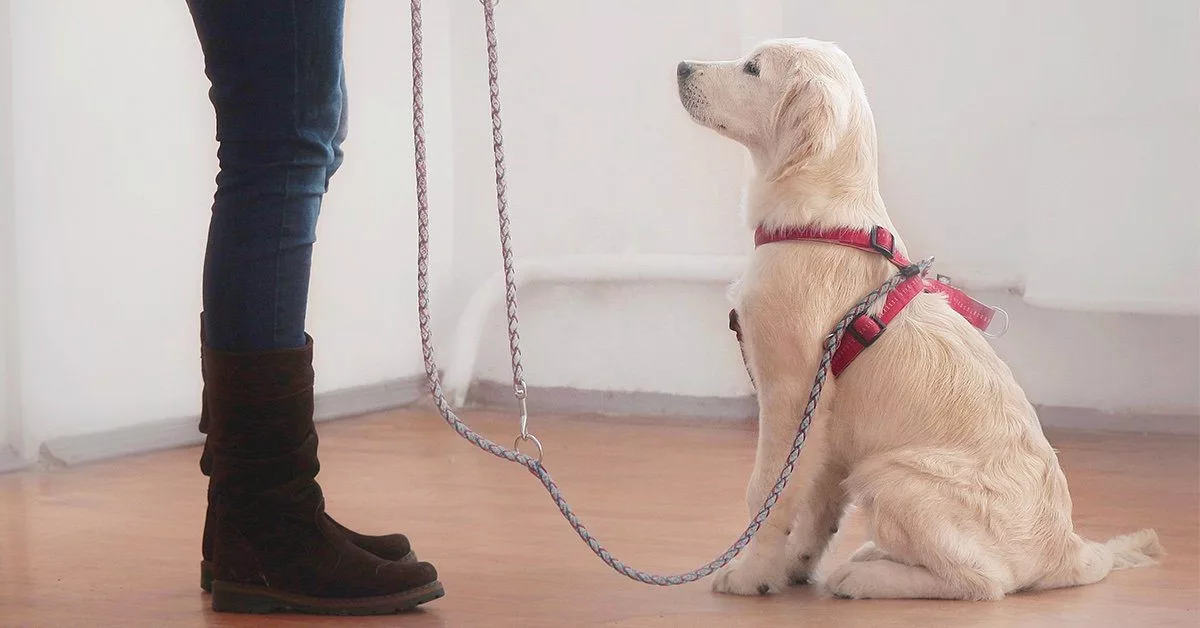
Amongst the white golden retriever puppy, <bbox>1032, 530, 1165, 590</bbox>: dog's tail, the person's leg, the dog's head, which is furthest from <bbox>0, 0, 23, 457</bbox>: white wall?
<bbox>1032, 530, 1165, 590</bbox>: dog's tail

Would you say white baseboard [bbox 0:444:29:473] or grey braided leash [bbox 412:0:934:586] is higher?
grey braided leash [bbox 412:0:934:586]

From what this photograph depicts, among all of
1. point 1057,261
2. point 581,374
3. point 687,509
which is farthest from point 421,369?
point 1057,261

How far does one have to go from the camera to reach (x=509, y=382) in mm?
4148

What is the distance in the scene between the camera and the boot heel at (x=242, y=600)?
180 centimetres

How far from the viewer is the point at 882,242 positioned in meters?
2.01

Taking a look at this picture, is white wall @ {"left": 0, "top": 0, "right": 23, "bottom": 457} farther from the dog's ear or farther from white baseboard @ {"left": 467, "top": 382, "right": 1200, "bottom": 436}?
the dog's ear

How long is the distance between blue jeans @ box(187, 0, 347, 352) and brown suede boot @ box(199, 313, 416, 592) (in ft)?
0.46

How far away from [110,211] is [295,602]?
1775mm

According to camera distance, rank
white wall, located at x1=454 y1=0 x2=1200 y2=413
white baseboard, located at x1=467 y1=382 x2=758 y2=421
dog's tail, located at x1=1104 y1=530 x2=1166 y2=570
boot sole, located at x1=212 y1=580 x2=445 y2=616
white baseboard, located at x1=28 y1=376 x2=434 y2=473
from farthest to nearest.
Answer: white baseboard, located at x1=467 y1=382 x2=758 y2=421 → white wall, located at x1=454 y1=0 x2=1200 y2=413 → white baseboard, located at x1=28 y1=376 x2=434 y2=473 → dog's tail, located at x1=1104 y1=530 x2=1166 y2=570 → boot sole, located at x1=212 y1=580 x2=445 y2=616

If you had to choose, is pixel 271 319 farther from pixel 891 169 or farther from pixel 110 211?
pixel 891 169

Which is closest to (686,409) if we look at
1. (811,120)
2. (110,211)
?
(110,211)

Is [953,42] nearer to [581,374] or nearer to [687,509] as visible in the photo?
[581,374]

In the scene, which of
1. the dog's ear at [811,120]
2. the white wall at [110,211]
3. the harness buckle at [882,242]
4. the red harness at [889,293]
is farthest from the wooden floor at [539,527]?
the dog's ear at [811,120]

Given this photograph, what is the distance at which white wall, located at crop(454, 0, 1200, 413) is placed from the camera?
139 inches
